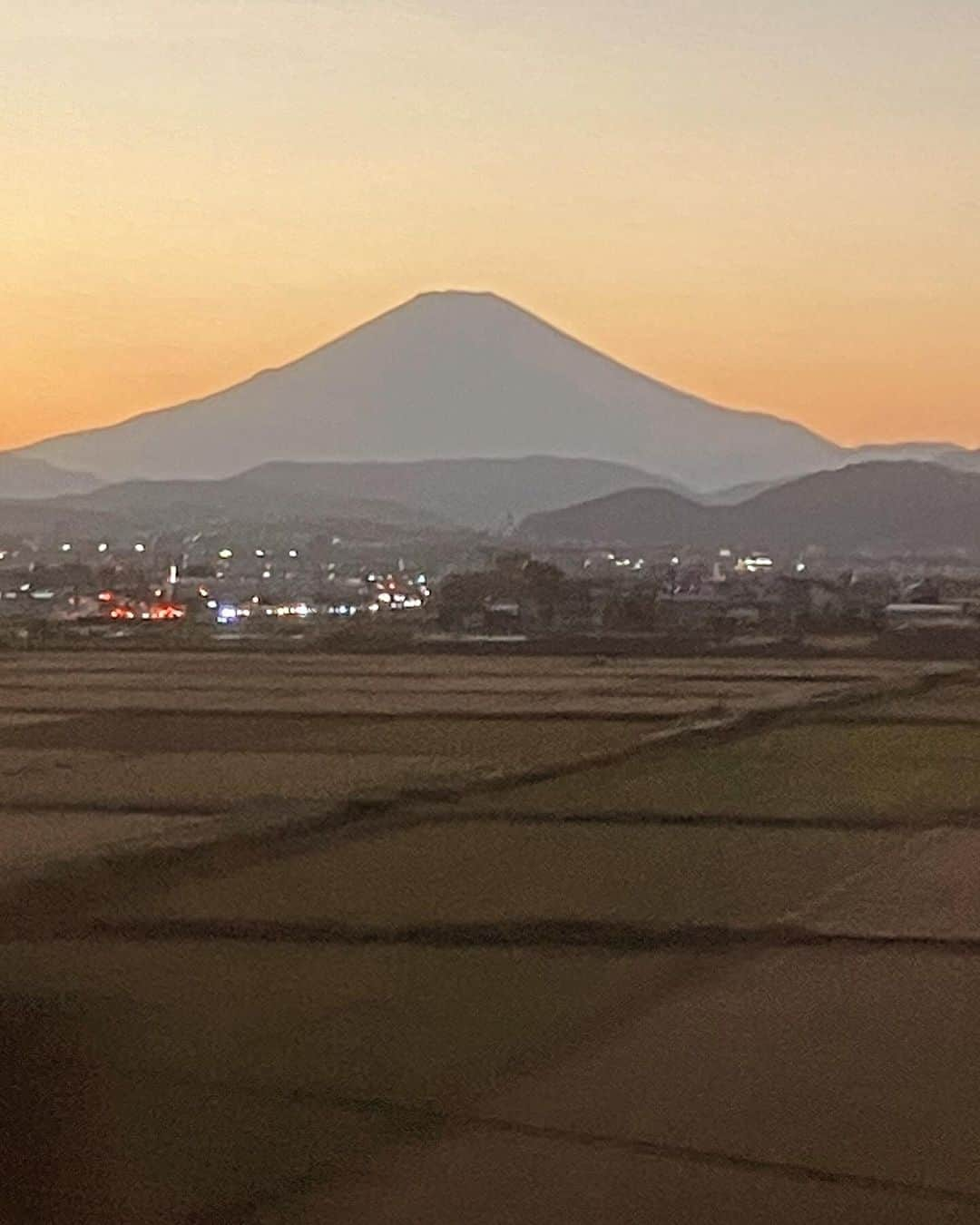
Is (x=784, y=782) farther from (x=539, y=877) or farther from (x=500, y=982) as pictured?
(x=500, y=982)

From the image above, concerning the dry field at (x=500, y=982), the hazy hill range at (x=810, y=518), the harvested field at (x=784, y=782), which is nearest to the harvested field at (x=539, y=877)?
the dry field at (x=500, y=982)

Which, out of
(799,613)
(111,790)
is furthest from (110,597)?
(111,790)

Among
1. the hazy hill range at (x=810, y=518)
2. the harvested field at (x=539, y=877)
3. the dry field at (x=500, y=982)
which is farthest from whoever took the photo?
the hazy hill range at (x=810, y=518)

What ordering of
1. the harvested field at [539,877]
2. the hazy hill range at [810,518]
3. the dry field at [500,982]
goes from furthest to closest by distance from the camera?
the hazy hill range at [810,518] < the harvested field at [539,877] < the dry field at [500,982]

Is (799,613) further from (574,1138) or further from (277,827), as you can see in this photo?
(574,1138)

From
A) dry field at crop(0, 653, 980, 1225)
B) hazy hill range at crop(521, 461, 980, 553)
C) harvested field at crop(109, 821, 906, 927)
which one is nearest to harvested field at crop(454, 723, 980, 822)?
dry field at crop(0, 653, 980, 1225)

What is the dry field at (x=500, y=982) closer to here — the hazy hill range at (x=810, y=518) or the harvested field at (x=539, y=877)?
the harvested field at (x=539, y=877)
